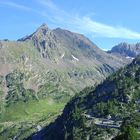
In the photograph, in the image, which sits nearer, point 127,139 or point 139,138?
point 127,139

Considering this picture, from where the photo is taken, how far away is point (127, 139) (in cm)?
12525

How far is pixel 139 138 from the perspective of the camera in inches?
5906

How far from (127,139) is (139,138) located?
26091 mm
